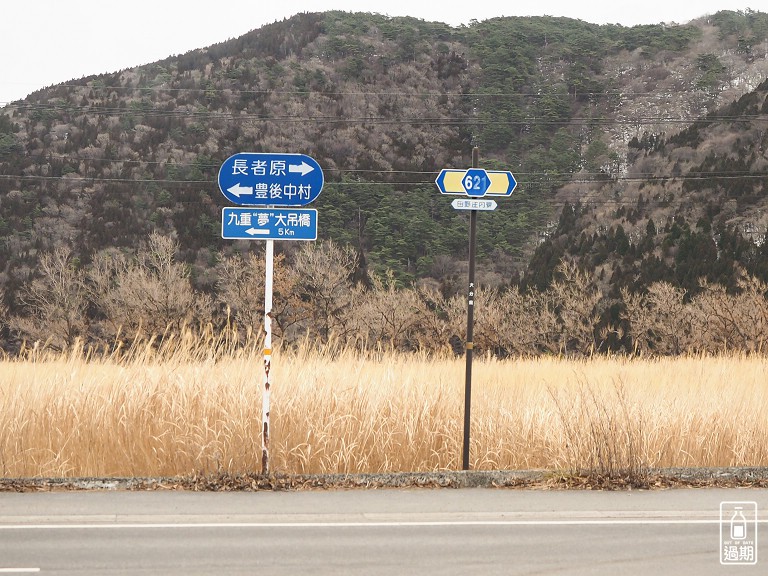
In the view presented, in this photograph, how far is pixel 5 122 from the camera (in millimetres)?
110000

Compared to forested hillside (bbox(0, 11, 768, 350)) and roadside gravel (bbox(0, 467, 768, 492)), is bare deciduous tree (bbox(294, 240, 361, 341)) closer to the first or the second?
forested hillside (bbox(0, 11, 768, 350))

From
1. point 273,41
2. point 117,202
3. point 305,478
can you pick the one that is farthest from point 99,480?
point 273,41

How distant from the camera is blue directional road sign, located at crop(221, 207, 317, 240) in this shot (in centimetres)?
885

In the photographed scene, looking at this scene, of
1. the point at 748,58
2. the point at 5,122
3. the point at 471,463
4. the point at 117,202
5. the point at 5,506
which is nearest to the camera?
the point at 5,506

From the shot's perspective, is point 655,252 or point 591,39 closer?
point 655,252

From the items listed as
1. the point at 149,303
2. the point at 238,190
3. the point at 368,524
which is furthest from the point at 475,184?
the point at 149,303

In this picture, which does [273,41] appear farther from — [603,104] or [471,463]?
[471,463]

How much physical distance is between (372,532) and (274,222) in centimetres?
338

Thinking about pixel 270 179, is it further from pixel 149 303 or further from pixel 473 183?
pixel 149 303

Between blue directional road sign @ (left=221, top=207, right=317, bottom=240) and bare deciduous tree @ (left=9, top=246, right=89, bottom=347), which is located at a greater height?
blue directional road sign @ (left=221, top=207, right=317, bottom=240)

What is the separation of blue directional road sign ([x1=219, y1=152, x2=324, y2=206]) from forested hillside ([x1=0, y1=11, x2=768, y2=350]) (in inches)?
1829

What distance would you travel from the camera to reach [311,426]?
9.48 m

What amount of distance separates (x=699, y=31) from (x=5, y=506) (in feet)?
666

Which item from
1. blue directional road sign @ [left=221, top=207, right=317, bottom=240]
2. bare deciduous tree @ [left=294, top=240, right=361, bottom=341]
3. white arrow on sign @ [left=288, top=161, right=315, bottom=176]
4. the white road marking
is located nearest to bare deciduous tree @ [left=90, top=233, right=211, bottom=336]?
bare deciduous tree @ [left=294, top=240, right=361, bottom=341]
